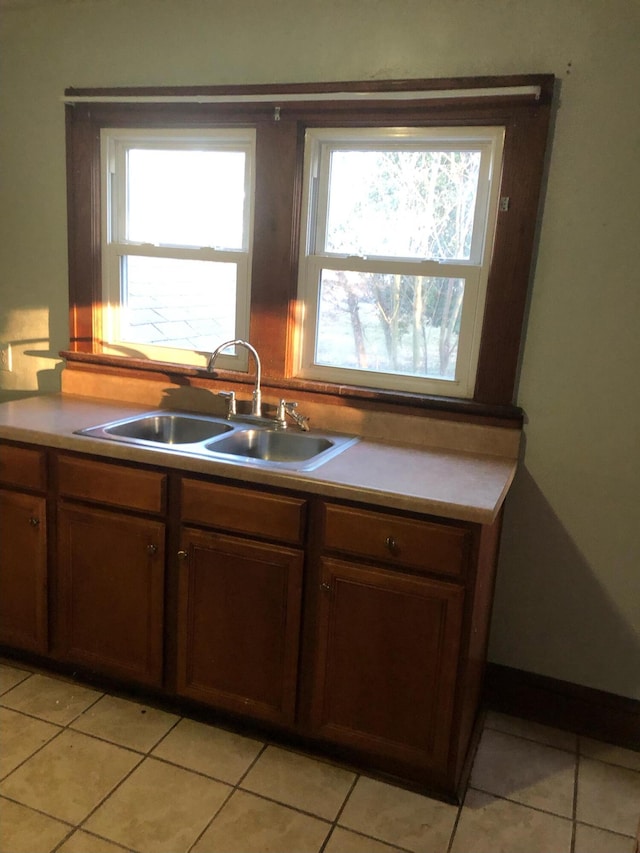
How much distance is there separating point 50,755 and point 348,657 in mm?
953

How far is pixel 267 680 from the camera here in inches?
85.4

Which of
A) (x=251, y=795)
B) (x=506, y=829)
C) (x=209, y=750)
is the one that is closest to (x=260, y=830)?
(x=251, y=795)

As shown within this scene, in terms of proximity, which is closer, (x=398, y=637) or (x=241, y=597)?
(x=398, y=637)

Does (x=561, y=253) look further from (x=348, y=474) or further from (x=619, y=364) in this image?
(x=348, y=474)

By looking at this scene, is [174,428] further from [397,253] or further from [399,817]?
[399,817]

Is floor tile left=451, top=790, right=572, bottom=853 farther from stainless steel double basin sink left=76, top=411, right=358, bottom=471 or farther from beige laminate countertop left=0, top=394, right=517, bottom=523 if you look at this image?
stainless steel double basin sink left=76, top=411, right=358, bottom=471

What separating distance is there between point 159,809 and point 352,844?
0.54 meters

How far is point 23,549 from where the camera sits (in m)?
2.44

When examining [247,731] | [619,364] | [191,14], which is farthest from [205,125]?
[247,731]

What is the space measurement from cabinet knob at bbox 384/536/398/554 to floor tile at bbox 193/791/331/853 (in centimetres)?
77

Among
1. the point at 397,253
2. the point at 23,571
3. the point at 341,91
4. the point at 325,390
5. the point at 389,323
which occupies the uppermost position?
the point at 341,91

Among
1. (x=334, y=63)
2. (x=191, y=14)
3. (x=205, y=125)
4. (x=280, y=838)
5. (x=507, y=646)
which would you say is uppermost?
(x=191, y=14)

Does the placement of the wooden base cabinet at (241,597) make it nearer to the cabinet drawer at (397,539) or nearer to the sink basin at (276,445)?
the cabinet drawer at (397,539)

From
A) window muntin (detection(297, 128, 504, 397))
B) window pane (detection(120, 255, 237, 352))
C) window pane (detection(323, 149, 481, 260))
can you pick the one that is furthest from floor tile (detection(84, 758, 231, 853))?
window pane (detection(323, 149, 481, 260))
